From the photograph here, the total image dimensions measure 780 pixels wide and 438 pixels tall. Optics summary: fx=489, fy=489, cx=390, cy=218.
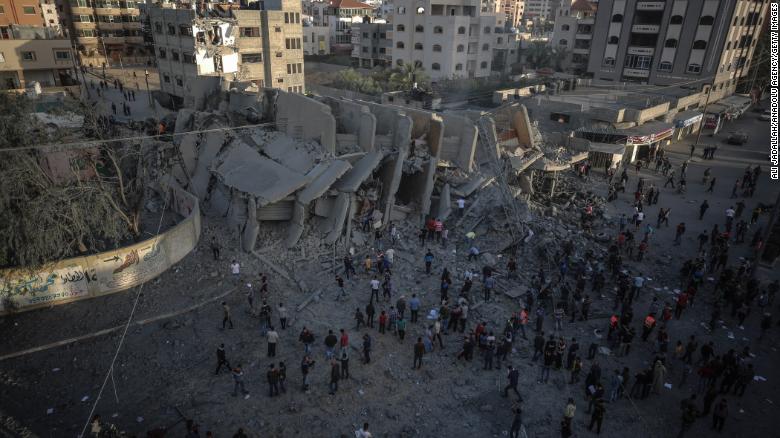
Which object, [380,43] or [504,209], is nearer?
[504,209]

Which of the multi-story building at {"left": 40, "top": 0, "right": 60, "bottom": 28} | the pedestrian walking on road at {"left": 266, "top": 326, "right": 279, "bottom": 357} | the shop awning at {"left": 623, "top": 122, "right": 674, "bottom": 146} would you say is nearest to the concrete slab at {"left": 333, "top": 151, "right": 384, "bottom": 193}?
the pedestrian walking on road at {"left": 266, "top": 326, "right": 279, "bottom": 357}

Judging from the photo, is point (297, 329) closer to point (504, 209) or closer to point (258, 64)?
point (504, 209)

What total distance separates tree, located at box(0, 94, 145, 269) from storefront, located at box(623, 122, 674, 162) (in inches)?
1139

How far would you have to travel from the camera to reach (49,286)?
1532cm

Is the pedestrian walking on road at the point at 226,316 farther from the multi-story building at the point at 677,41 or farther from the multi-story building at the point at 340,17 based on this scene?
the multi-story building at the point at 340,17

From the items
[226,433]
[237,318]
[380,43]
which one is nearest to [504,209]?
[237,318]

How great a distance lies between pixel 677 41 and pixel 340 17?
5168cm

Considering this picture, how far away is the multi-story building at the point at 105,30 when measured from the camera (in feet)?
221

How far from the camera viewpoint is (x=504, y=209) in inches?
819

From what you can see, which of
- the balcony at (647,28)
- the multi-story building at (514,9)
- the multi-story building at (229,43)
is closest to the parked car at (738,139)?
the balcony at (647,28)

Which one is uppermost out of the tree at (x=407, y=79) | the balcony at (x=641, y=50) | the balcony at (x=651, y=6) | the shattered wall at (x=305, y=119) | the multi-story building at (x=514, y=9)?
the multi-story building at (x=514, y=9)

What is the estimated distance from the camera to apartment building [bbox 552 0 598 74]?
68.9 m

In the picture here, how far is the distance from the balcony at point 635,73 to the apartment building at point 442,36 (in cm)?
1862

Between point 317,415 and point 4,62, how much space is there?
168 ft
